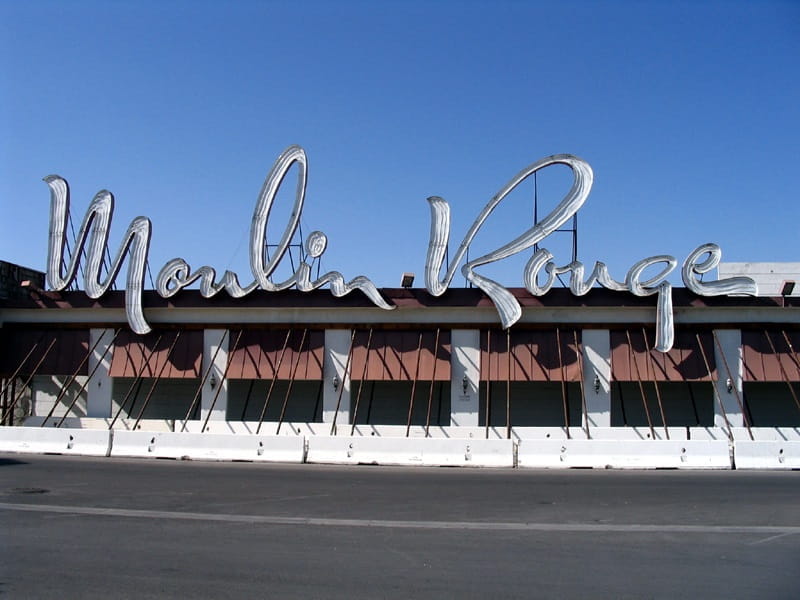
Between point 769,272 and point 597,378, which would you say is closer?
point 597,378

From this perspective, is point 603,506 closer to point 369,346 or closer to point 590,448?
point 590,448

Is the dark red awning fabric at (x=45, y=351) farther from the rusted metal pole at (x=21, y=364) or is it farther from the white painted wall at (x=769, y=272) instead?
the white painted wall at (x=769, y=272)

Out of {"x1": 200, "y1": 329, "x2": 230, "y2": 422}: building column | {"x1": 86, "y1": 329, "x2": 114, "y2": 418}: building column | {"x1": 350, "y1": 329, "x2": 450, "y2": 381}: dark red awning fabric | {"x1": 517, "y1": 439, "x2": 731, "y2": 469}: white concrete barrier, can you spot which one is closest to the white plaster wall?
{"x1": 86, "y1": 329, "x2": 114, "y2": 418}: building column

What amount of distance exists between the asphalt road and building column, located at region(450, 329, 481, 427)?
375 inches

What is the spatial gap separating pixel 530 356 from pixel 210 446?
13.0 meters

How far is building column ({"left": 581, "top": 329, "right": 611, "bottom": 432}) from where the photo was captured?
29703mm

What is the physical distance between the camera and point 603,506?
15484mm

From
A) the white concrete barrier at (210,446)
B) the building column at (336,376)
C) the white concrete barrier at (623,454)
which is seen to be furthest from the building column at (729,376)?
the white concrete barrier at (210,446)

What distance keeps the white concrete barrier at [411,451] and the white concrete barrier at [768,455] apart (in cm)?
678

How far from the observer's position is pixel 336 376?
3103 centimetres

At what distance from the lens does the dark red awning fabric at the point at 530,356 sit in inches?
1176

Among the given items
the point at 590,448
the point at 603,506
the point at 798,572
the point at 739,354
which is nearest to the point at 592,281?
the point at 739,354

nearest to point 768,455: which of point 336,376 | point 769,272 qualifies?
point 336,376

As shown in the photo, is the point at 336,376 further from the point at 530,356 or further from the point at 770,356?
the point at 770,356
